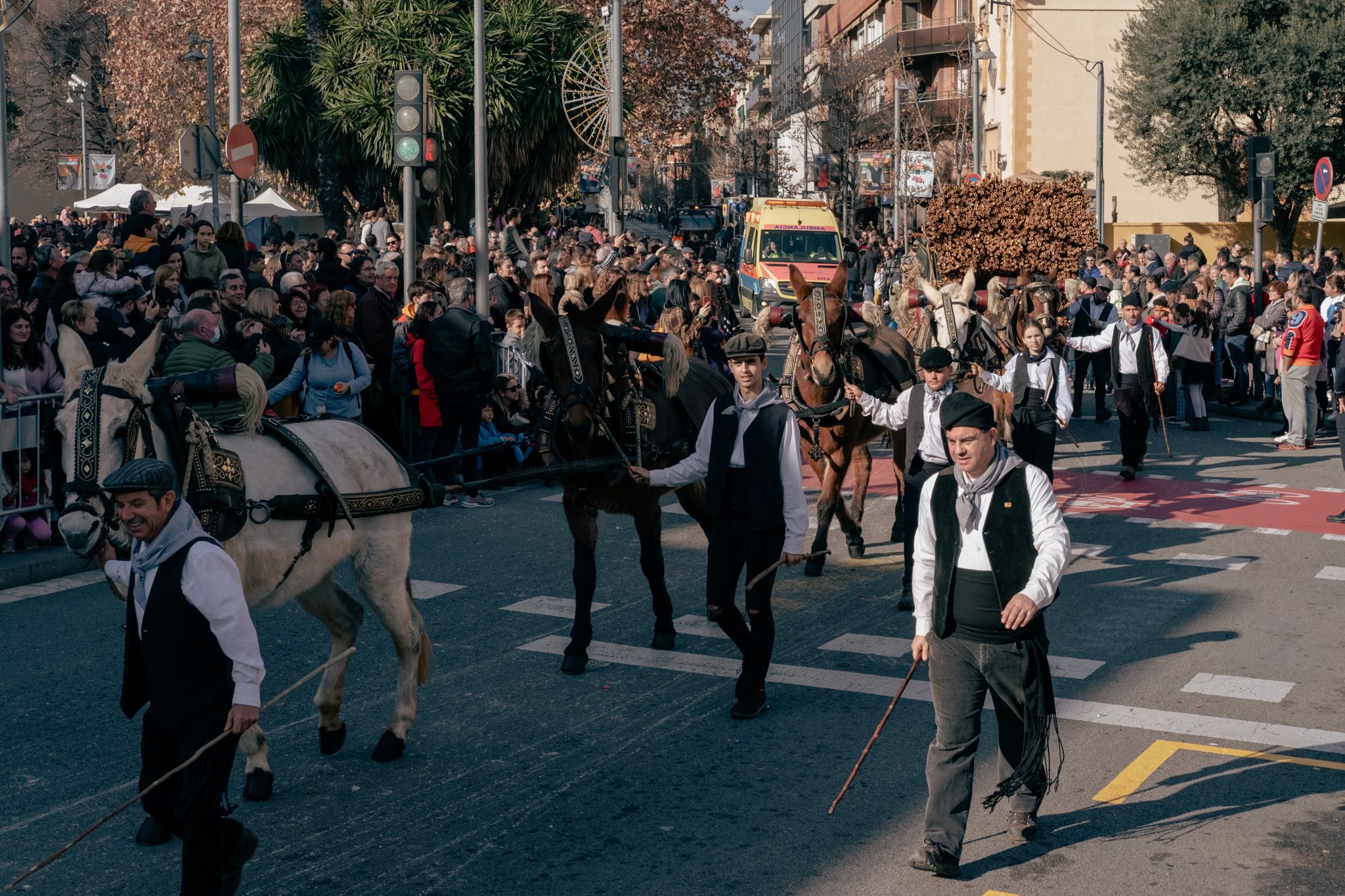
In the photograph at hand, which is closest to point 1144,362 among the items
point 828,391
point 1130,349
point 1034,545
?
point 1130,349

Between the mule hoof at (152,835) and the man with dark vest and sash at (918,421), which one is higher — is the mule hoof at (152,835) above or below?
below

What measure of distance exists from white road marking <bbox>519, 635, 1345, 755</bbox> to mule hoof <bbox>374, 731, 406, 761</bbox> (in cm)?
195

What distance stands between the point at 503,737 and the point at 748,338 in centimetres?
244

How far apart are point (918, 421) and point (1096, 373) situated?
11.9 m

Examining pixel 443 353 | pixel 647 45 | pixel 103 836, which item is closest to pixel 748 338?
pixel 103 836

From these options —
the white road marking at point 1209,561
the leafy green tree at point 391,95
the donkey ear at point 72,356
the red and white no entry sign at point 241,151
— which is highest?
the leafy green tree at point 391,95

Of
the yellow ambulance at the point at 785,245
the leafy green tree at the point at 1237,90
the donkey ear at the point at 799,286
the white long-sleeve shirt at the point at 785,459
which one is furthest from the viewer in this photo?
the leafy green tree at the point at 1237,90

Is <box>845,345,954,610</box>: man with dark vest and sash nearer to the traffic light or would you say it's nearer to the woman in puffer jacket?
the traffic light

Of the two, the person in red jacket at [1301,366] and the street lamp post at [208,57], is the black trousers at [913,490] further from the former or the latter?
the street lamp post at [208,57]

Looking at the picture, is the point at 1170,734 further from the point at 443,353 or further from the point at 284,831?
the point at 443,353

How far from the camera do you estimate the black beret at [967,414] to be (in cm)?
564

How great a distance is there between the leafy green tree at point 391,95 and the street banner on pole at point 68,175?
89.0 feet

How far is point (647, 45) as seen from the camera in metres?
40.8

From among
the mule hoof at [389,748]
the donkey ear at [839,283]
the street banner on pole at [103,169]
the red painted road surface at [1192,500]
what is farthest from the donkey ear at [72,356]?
the street banner on pole at [103,169]
